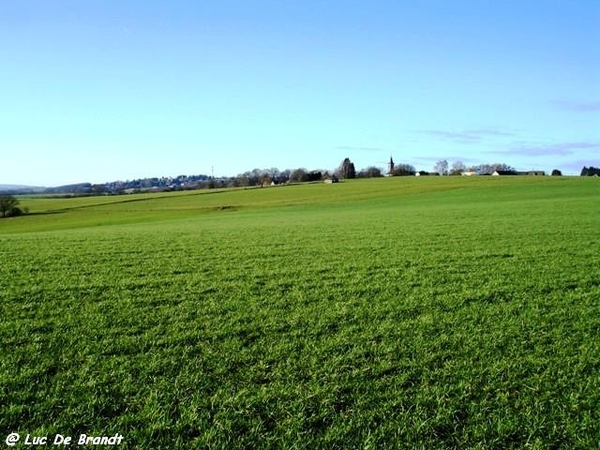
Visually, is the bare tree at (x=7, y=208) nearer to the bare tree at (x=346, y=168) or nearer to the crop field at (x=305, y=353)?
the crop field at (x=305, y=353)

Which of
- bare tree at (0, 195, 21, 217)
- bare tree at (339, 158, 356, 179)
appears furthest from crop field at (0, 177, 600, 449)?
→ bare tree at (339, 158, 356, 179)

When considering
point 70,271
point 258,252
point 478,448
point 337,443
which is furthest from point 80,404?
point 258,252

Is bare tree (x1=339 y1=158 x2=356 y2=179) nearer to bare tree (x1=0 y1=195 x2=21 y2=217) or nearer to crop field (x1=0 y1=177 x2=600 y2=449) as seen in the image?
bare tree (x1=0 y1=195 x2=21 y2=217)

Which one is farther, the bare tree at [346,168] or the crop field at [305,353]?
the bare tree at [346,168]

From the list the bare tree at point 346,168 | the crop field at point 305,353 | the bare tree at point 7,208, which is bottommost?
the crop field at point 305,353

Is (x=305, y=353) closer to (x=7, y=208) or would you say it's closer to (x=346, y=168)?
(x=7, y=208)

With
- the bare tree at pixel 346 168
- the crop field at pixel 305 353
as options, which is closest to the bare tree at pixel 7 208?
the crop field at pixel 305 353

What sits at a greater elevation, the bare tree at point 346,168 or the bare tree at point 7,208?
the bare tree at point 346,168

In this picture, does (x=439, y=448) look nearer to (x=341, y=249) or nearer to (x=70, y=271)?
(x=70, y=271)

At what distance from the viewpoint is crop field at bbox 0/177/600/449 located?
4.54 metres

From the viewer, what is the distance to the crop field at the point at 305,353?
454 cm

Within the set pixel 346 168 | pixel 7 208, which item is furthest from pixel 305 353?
pixel 346 168

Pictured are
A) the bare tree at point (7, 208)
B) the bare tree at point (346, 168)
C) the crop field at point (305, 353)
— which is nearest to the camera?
the crop field at point (305, 353)

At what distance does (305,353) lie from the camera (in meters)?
6.19
